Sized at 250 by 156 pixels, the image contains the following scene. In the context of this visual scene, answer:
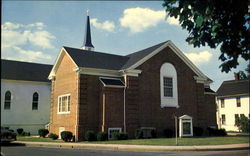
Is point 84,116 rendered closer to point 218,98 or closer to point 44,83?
point 44,83

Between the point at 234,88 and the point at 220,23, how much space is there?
155 ft

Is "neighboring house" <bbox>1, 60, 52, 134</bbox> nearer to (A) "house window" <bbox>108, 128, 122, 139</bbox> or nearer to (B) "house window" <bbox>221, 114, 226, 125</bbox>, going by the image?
(A) "house window" <bbox>108, 128, 122, 139</bbox>

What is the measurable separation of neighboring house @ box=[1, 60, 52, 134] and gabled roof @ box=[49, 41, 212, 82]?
8026 mm

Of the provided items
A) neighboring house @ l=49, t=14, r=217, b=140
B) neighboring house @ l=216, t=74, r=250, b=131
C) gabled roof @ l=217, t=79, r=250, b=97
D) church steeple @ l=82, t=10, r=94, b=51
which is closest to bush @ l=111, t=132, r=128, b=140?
neighboring house @ l=49, t=14, r=217, b=140

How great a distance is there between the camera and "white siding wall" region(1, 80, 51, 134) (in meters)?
36.3

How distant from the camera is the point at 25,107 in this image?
3775 centimetres

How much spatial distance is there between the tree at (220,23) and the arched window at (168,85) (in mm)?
24731

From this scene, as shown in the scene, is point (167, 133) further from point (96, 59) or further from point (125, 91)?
point (96, 59)

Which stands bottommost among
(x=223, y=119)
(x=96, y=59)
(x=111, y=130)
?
(x=223, y=119)

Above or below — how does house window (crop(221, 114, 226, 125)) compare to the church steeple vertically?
below

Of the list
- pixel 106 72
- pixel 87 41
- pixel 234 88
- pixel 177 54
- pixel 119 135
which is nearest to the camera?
pixel 119 135

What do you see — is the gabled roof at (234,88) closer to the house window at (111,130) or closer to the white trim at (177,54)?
the white trim at (177,54)

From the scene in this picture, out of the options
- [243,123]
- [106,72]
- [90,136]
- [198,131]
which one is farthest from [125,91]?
[243,123]

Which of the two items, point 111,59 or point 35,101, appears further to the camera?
point 35,101
